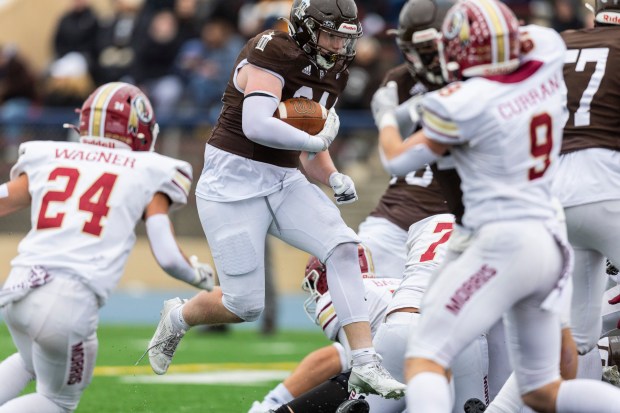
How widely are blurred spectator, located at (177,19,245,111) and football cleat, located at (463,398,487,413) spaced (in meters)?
9.22

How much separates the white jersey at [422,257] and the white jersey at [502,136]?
1.23m

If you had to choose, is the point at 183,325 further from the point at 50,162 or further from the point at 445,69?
the point at 445,69

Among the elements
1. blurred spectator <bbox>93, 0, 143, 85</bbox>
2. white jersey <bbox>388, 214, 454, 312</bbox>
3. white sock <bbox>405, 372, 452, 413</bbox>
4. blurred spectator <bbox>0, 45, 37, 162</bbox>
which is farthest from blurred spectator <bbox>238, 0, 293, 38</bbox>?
white sock <bbox>405, 372, 452, 413</bbox>

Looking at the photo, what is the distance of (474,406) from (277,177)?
5.09ft

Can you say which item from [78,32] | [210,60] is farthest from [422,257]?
[78,32]

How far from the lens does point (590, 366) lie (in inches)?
251

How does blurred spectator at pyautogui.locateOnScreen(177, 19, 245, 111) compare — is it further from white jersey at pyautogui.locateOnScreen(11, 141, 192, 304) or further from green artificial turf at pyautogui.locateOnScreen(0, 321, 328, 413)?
white jersey at pyautogui.locateOnScreen(11, 141, 192, 304)

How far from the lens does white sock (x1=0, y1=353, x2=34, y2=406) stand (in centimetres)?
527

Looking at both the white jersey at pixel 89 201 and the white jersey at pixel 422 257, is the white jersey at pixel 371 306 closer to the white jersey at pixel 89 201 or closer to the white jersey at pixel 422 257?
the white jersey at pixel 422 257

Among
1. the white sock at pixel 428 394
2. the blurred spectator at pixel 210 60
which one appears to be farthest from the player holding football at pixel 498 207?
the blurred spectator at pixel 210 60

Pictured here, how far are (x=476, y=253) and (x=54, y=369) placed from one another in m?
1.76

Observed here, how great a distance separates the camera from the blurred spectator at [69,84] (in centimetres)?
1584

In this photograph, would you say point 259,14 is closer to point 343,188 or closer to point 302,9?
point 302,9

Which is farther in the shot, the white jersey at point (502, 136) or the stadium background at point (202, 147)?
the stadium background at point (202, 147)
